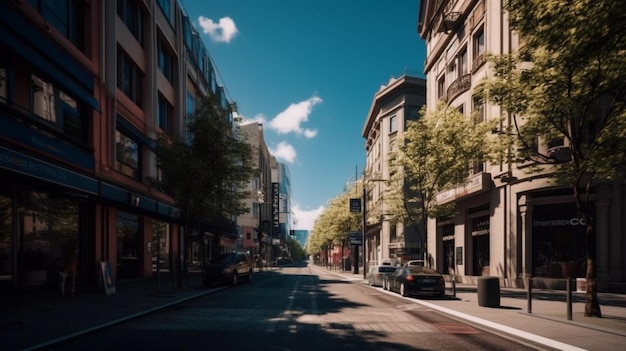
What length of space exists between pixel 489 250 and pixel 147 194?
2023 cm

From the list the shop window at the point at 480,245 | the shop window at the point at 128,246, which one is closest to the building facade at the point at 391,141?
the shop window at the point at 480,245

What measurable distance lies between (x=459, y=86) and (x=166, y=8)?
20353 millimetres

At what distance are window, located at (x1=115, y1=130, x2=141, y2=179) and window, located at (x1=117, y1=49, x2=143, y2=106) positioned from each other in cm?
241

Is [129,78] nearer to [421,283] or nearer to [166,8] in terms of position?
[166,8]

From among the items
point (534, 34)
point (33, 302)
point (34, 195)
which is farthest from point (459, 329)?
point (34, 195)

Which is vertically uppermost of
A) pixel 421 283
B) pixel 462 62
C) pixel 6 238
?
pixel 462 62

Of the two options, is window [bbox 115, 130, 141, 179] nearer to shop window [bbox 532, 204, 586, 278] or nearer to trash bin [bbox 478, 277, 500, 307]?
trash bin [bbox 478, 277, 500, 307]

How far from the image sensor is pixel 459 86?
99.5 feet

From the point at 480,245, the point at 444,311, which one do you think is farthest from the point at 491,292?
the point at 480,245

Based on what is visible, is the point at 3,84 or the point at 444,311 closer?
the point at 3,84

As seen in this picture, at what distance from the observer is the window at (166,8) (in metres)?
29.2

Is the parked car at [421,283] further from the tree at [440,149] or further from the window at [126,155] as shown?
the window at [126,155]

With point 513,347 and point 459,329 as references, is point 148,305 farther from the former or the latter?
point 513,347

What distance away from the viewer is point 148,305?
14.9 meters
